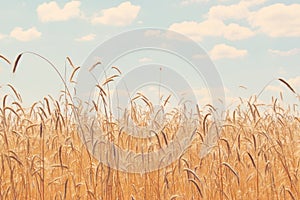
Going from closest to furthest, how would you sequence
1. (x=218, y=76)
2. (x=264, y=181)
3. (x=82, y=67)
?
(x=264, y=181) < (x=82, y=67) < (x=218, y=76)

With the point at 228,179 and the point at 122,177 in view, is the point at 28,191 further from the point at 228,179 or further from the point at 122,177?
the point at 228,179

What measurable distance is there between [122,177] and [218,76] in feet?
4.91

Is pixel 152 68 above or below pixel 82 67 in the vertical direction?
above

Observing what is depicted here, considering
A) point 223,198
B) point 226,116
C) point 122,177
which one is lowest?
point 223,198

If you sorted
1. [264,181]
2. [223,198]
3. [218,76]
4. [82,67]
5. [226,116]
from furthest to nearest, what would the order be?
[226,116] → [218,76] → [82,67] → [264,181] → [223,198]

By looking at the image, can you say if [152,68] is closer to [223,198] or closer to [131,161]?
[131,161]

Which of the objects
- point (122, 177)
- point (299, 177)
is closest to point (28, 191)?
point (122, 177)

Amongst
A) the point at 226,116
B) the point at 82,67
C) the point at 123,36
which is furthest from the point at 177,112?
the point at 82,67

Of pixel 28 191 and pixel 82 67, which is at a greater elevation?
pixel 82 67

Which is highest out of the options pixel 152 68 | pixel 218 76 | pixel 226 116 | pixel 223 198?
pixel 152 68

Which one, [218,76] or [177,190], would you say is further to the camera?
[218,76]

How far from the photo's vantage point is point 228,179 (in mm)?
2717

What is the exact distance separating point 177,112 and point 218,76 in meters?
0.79

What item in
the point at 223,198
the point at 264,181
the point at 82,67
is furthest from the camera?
the point at 82,67
